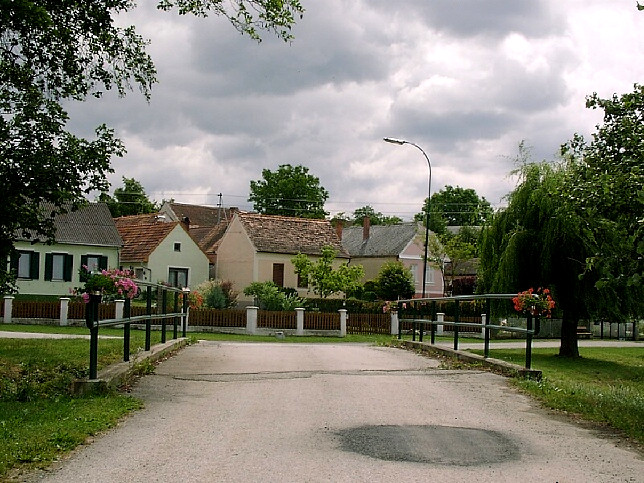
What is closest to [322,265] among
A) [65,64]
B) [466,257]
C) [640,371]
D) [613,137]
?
[466,257]

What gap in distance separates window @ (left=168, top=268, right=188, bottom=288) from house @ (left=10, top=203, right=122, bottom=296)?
4.22 meters

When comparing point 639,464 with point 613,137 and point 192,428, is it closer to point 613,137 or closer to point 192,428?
point 192,428

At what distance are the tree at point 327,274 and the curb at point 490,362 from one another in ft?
99.0

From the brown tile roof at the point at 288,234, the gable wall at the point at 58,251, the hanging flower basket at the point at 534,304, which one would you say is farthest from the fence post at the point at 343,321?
the hanging flower basket at the point at 534,304

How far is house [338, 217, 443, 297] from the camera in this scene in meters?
70.1

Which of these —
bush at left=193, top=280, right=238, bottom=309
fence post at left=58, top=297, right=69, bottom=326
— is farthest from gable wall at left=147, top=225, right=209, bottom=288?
fence post at left=58, top=297, right=69, bottom=326

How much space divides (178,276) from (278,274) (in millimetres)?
6778

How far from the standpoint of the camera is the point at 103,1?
1331 cm

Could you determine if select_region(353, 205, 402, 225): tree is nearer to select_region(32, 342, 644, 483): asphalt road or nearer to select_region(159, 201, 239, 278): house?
select_region(159, 201, 239, 278): house

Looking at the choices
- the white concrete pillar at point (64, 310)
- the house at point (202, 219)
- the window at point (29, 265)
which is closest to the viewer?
the white concrete pillar at point (64, 310)

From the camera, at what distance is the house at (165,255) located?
5341 centimetres

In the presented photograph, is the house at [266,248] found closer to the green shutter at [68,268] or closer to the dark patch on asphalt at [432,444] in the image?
the green shutter at [68,268]

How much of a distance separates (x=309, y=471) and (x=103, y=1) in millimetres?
9896

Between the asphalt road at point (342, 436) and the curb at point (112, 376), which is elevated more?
the curb at point (112, 376)
